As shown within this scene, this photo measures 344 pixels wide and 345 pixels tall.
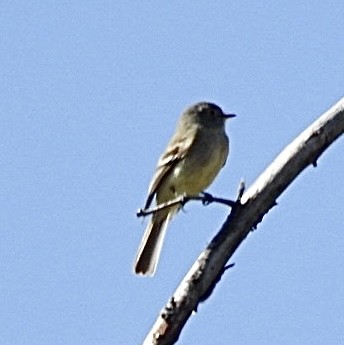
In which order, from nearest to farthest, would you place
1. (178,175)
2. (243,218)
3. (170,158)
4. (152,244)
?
(243,218), (152,244), (178,175), (170,158)

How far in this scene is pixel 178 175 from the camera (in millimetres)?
10719

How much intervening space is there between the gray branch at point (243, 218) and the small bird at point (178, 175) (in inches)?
160

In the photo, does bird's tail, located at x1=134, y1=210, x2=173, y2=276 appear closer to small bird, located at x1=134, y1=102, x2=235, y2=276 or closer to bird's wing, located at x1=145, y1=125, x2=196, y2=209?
small bird, located at x1=134, y1=102, x2=235, y2=276

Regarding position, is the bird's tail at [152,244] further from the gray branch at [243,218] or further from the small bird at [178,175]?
the gray branch at [243,218]

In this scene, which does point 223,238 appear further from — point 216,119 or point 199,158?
point 216,119

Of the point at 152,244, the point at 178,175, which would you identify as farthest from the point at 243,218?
the point at 178,175

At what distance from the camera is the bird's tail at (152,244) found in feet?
33.6

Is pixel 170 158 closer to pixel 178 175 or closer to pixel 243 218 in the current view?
pixel 178 175

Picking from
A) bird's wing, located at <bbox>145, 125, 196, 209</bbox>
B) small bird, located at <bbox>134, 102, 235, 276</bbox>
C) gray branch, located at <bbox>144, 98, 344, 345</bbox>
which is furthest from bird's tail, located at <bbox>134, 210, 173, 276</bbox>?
gray branch, located at <bbox>144, 98, 344, 345</bbox>

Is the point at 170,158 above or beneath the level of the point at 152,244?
above

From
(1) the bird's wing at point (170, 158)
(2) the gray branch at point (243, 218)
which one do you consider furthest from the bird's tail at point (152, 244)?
(2) the gray branch at point (243, 218)

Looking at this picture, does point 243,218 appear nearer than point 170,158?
Yes

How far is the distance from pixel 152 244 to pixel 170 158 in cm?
95

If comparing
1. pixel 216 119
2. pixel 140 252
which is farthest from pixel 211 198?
pixel 216 119
